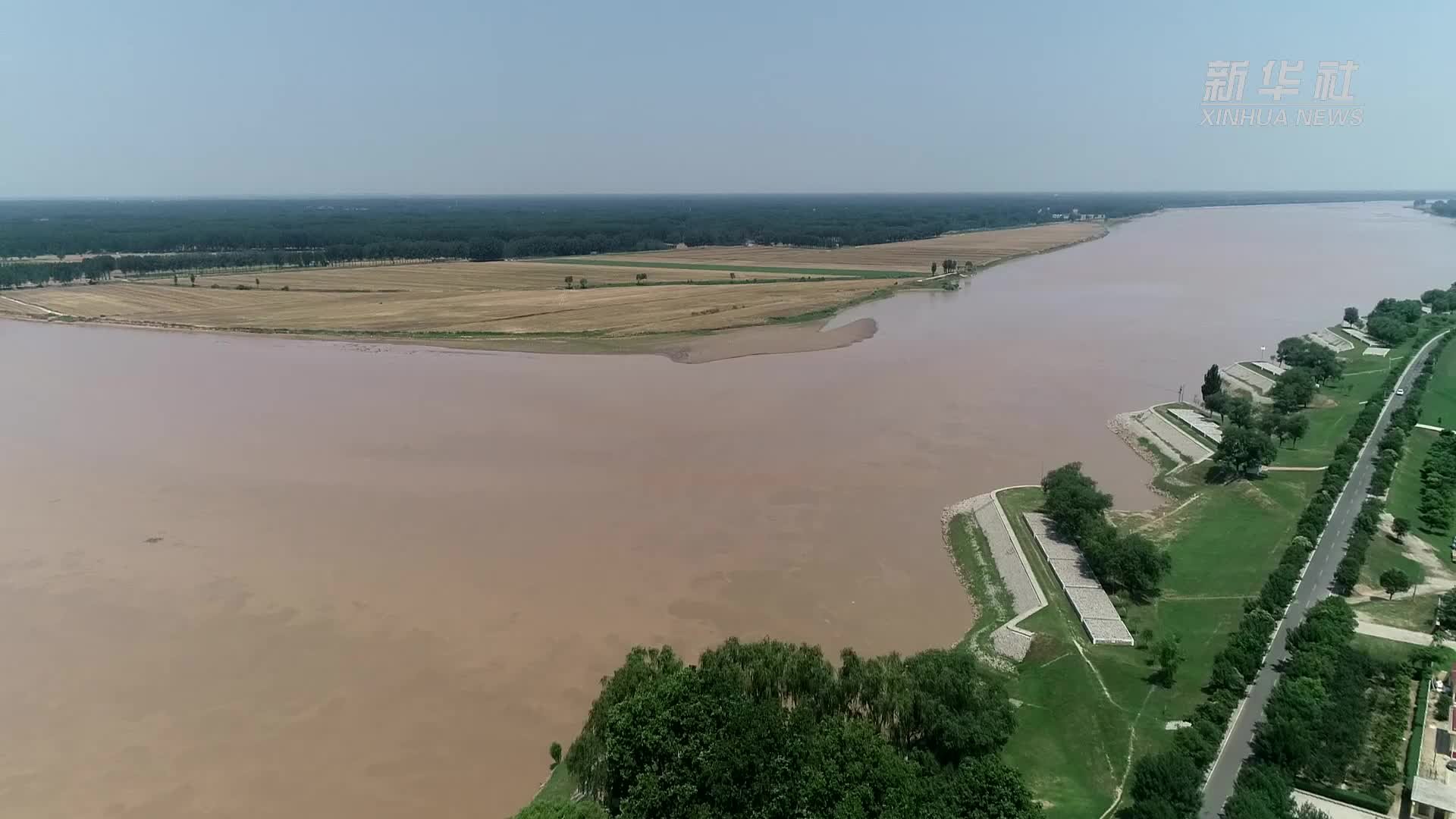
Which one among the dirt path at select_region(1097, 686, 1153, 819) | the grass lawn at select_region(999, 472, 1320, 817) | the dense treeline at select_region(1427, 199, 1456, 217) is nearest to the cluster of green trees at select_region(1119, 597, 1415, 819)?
the dirt path at select_region(1097, 686, 1153, 819)

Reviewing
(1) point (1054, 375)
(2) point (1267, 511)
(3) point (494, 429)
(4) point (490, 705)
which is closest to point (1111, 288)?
(1) point (1054, 375)

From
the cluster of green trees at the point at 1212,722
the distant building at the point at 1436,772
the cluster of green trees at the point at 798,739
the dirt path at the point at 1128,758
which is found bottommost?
the dirt path at the point at 1128,758

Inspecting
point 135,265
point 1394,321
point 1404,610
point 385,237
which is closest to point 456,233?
point 385,237

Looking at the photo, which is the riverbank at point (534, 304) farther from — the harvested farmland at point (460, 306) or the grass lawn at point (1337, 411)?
the grass lawn at point (1337, 411)

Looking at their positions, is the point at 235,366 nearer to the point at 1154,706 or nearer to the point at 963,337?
the point at 963,337

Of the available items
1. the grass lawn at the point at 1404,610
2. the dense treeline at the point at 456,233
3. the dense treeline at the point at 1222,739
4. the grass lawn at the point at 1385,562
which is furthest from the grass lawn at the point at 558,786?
the dense treeline at the point at 456,233
